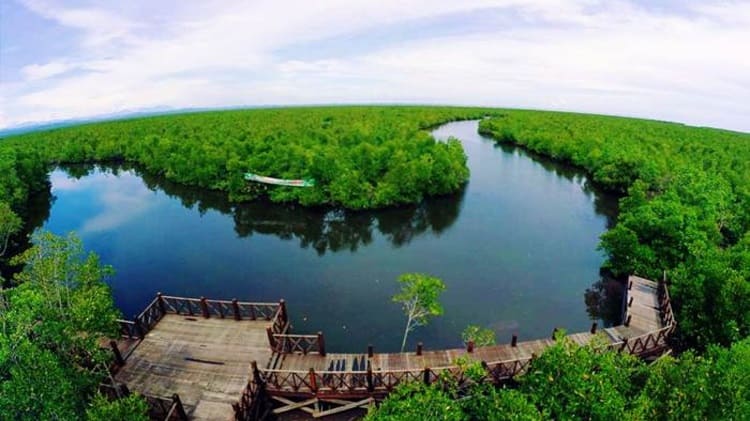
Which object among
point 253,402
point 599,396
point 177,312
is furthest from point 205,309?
point 599,396

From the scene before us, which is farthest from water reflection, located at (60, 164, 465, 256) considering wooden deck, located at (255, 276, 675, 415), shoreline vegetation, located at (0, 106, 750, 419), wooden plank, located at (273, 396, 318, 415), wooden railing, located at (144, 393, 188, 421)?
wooden railing, located at (144, 393, 188, 421)

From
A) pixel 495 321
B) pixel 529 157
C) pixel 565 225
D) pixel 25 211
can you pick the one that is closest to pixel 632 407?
pixel 495 321

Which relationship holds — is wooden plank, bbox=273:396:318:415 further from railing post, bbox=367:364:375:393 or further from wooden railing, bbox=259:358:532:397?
railing post, bbox=367:364:375:393

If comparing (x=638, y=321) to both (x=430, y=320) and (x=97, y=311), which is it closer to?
(x=430, y=320)

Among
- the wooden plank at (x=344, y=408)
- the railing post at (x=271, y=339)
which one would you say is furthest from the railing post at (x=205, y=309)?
the wooden plank at (x=344, y=408)

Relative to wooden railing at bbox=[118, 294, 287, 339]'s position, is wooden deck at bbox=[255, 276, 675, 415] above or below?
below

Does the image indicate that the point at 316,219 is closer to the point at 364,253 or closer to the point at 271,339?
the point at 364,253

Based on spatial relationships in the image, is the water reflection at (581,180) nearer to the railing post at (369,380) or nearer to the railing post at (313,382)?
the railing post at (369,380)
